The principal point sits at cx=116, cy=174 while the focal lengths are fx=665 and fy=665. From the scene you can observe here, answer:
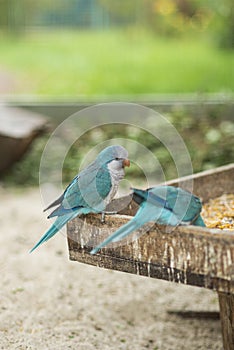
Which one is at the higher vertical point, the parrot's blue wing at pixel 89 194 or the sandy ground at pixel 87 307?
the parrot's blue wing at pixel 89 194

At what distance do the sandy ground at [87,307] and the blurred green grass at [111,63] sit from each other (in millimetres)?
3011

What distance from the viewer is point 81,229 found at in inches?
74.4

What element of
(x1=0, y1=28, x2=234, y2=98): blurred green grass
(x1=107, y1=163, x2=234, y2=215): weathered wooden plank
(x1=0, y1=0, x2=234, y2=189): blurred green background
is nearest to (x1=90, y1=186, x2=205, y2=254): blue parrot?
(x1=107, y1=163, x2=234, y2=215): weathered wooden plank

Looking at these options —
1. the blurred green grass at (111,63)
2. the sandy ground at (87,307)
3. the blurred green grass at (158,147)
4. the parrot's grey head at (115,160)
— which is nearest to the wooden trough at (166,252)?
the parrot's grey head at (115,160)

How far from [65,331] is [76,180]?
0.86 m

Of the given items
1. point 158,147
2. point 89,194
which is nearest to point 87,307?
point 89,194

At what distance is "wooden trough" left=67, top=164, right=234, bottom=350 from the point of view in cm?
164

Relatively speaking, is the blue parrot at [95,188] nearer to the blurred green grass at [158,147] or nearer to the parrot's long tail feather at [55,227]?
the parrot's long tail feather at [55,227]

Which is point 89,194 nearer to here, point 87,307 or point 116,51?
point 87,307

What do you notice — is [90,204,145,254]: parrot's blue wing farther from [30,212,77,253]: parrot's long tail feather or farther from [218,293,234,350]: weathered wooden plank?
[218,293,234,350]: weathered wooden plank

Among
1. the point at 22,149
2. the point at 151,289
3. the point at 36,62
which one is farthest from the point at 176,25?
the point at 151,289

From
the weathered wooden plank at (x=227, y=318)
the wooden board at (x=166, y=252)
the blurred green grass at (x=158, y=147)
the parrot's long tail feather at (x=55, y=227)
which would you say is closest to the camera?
the wooden board at (x=166, y=252)

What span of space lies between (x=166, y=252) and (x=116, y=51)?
5207mm

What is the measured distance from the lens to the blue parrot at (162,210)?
1.71 metres
